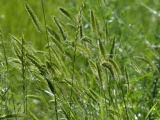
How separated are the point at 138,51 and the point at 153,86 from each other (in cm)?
172

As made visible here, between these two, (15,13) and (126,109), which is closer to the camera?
(126,109)

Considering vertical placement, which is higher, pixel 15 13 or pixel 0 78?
pixel 15 13

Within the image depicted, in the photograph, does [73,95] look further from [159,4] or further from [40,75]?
[159,4]

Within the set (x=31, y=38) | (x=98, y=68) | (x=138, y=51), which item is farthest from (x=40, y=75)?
(x=31, y=38)

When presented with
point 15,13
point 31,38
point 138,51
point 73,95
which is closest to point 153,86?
point 73,95

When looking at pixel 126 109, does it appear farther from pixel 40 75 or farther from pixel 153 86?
pixel 153 86

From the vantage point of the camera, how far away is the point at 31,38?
241 inches

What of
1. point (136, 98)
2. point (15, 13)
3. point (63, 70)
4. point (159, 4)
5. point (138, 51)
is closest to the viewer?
point (63, 70)

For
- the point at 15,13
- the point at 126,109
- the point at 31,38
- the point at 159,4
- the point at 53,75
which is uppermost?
the point at 15,13

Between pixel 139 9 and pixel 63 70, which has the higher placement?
pixel 139 9

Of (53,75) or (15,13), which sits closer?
(53,75)

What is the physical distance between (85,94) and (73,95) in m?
0.07

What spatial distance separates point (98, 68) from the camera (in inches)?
95.9

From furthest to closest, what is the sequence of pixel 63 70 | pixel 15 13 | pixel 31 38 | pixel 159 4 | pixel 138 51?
pixel 15 13 < pixel 31 38 < pixel 138 51 < pixel 159 4 < pixel 63 70
